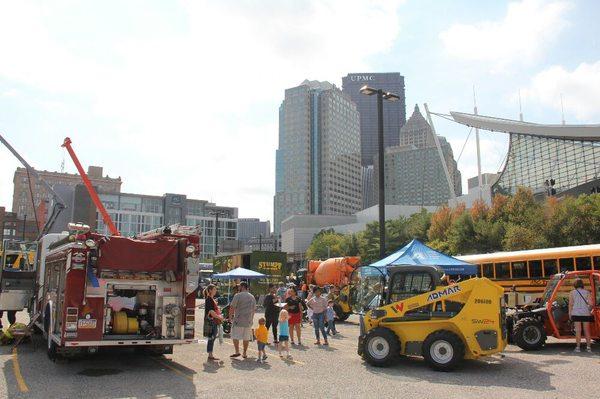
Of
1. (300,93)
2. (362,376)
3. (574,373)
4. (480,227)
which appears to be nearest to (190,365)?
(362,376)

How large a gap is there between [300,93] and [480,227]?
14128cm

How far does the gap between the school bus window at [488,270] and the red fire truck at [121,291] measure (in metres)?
18.6

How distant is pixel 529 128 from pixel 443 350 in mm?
94341

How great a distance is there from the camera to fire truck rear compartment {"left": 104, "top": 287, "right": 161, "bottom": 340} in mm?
10375

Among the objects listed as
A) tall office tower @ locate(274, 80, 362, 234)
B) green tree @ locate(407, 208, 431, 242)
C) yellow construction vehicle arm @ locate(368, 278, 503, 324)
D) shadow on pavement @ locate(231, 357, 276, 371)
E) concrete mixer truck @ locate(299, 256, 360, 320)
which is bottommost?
shadow on pavement @ locate(231, 357, 276, 371)

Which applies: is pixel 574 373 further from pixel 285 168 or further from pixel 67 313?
pixel 285 168

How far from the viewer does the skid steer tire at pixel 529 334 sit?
12836 mm

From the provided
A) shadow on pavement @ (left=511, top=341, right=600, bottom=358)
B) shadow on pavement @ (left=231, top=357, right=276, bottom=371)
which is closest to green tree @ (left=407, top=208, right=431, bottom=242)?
shadow on pavement @ (left=511, top=341, right=600, bottom=358)

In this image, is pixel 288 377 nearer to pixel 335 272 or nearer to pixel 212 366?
pixel 212 366

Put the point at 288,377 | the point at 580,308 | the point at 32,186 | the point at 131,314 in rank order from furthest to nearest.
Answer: the point at 32,186 → the point at 580,308 → the point at 131,314 → the point at 288,377

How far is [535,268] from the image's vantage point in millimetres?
22578

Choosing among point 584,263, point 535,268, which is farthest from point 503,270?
point 584,263

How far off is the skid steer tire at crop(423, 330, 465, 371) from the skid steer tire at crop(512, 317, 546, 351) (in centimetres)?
377

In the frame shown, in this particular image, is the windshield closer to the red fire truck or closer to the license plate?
the red fire truck
